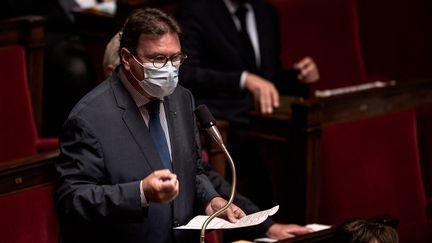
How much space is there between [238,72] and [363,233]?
64 cm

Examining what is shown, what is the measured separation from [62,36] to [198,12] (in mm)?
315

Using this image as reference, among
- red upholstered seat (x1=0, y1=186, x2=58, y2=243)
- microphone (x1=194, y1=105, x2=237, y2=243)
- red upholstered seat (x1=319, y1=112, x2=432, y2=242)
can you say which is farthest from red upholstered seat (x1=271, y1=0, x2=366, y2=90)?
microphone (x1=194, y1=105, x2=237, y2=243)

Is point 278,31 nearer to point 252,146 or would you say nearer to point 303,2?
point 303,2

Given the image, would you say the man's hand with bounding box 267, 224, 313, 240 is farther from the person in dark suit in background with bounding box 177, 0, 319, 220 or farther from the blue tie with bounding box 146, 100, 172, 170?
the person in dark suit in background with bounding box 177, 0, 319, 220

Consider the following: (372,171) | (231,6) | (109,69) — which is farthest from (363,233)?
(231,6)

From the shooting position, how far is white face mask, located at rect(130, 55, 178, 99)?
3.14 feet

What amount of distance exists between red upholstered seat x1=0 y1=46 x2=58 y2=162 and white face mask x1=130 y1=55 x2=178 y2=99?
1.45 ft

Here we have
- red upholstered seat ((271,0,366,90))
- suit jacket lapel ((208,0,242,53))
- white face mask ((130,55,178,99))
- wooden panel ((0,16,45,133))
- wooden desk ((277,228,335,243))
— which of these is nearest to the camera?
white face mask ((130,55,178,99))

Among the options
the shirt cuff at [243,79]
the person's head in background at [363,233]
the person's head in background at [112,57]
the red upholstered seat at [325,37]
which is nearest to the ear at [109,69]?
the person's head in background at [112,57]

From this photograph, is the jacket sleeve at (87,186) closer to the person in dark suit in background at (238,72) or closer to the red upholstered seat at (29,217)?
the red upholstered seat at (29,217)

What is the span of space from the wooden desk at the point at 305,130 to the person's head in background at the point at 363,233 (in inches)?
16.8

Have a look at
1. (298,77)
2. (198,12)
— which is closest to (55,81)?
(198,12)

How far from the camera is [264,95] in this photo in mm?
1495

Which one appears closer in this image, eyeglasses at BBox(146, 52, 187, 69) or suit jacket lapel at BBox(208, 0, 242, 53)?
eyeglasses at BBox(146, 52, 187, 69)
